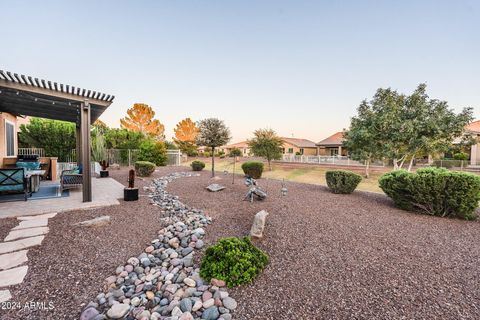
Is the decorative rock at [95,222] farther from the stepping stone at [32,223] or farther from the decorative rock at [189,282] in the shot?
the decorative rock at [189,282]

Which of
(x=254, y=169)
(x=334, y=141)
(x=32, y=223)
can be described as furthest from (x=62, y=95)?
(x=334, y=141)

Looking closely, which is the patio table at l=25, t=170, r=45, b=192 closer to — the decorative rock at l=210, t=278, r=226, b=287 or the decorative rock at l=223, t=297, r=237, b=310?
the decorative rock at l=210, t=278, r=226, b=287

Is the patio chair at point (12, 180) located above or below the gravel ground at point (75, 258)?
above

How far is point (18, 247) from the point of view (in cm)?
286

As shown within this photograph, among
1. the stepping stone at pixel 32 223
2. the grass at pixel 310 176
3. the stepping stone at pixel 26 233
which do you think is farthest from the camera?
the grass at pixel 310 176

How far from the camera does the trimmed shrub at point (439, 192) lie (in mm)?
4324

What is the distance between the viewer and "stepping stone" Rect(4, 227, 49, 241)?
314 cm

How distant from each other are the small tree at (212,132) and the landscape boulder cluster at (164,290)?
294 inches

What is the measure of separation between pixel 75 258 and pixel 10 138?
32.1 feet

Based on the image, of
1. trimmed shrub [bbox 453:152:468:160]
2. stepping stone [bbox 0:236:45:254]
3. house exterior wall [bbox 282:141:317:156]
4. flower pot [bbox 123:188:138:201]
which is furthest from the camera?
house exterior wall [bbox 282:141:317:156]

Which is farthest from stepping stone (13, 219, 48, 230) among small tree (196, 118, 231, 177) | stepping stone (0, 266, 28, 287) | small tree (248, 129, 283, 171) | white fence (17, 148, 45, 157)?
small tree (248, 129, 283, 171)

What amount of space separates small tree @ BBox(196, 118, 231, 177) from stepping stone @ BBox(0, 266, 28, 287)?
27.4ft

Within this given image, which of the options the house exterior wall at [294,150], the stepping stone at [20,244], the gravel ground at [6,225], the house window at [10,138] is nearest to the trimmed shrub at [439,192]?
the stepping stone at [20,244]

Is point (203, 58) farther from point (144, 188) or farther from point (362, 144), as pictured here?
point (362, 144)
